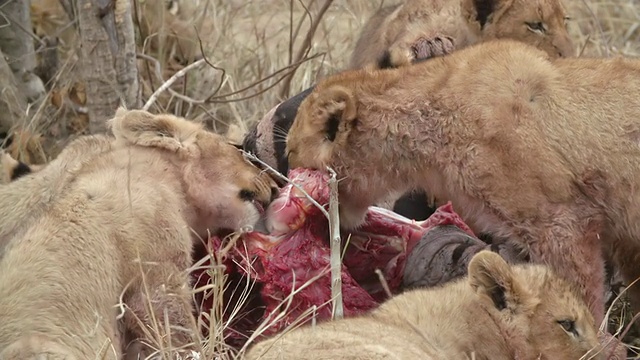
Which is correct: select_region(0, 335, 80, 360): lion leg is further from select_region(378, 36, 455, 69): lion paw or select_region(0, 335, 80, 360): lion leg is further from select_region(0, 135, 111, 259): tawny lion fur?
select_region(378, 36, 455, 69): lion paw

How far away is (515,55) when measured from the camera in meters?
6.14

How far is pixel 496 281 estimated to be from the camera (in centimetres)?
532

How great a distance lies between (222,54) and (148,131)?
4.17 meters

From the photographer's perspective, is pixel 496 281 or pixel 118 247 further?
pixel 118 247

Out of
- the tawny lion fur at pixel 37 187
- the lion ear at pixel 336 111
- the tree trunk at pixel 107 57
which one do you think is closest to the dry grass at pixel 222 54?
the tree trunk at pixel 107 57

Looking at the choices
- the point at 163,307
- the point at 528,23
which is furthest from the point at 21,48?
the point at 163,307

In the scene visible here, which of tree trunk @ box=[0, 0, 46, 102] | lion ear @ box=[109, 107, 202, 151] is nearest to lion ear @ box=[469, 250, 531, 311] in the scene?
lion ear @ box=[109, 107, 202, 151]

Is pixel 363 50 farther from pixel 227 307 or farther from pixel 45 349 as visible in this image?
pixel 45 349

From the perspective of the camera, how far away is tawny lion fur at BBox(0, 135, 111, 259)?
6117 mm

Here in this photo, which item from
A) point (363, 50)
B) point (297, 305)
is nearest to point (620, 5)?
point (363, 50)

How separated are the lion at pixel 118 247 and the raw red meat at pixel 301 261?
21 cm

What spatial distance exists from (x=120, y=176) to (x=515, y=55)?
6.60 feet

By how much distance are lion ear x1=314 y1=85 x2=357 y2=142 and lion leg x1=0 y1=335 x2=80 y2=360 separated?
1717 mm

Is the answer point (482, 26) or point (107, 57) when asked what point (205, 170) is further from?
point (482, 26)
